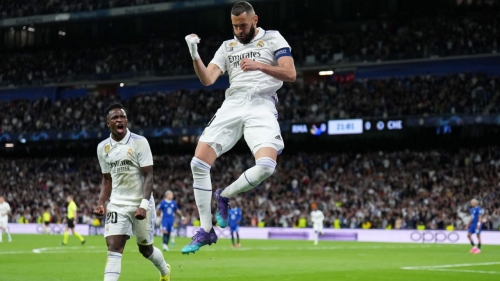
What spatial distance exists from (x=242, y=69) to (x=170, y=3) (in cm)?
4609

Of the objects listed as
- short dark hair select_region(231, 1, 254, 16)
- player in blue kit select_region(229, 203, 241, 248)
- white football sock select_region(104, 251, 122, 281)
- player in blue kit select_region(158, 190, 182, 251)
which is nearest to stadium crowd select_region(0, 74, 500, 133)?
player in blue kit select_region(229, 203, 241, 248)

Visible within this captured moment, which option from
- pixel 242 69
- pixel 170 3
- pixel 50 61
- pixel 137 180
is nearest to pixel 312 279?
pixel 137 180

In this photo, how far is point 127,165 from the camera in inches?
500

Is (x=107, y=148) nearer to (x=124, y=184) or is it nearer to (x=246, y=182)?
(x=124, y=184)

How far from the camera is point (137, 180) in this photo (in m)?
12.7

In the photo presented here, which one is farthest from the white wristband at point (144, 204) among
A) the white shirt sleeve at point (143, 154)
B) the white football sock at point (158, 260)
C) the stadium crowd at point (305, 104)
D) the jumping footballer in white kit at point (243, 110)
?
the stadium crowd at point (305, 104)

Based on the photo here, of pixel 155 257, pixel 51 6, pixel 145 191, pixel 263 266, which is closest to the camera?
pixel 145 191

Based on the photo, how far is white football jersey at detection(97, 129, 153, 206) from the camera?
1266cm

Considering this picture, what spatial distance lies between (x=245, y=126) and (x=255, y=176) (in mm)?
667

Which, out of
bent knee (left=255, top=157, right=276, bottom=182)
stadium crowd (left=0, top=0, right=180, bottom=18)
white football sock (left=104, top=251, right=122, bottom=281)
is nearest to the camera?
bent knee (left=255, top=157, right=276, bottom=182)

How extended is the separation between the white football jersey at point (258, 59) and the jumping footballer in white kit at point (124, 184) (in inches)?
138

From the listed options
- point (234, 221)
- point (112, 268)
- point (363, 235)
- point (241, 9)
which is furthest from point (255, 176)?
point (363, 235)

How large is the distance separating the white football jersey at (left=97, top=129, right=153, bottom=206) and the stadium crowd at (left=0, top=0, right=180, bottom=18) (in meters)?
43.6

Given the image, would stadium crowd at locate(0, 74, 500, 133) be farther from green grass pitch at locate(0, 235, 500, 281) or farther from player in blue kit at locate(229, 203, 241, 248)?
green grass pitch at locate(0, 235, 500, 281)
